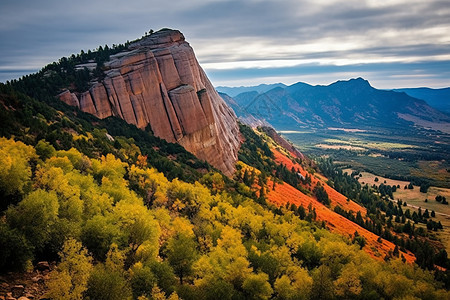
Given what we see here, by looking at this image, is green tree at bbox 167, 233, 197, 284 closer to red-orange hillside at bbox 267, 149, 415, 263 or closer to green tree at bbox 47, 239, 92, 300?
green tree at bbox 47, 239, 92, 300

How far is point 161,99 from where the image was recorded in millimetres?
147250

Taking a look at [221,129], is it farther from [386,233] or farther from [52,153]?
[52,153]

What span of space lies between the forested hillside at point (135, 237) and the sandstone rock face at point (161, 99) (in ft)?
107

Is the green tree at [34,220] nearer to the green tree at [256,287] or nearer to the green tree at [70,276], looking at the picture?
the green tree at [70,276]

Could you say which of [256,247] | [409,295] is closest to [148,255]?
[256,247]

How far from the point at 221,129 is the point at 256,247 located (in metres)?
107

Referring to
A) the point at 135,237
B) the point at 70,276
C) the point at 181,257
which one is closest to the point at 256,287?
the point at 181,257

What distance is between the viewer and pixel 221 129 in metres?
169

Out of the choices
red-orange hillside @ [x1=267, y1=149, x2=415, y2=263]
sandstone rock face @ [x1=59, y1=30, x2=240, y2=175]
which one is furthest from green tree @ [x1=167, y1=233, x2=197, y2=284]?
sandstone rock face @ [x1=59, y1=30, x2=240, y2=175]

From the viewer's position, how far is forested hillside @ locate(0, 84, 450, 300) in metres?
38.5

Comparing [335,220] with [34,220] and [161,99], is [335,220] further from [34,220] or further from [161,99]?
[34,220]

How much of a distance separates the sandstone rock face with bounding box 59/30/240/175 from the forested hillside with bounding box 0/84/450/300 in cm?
3257

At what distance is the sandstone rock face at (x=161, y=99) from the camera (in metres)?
137

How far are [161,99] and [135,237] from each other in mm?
103708
